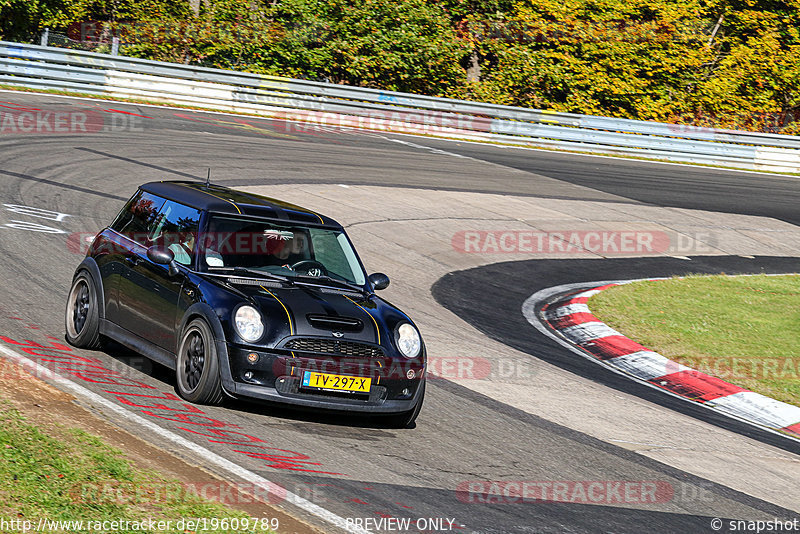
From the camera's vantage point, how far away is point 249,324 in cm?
686

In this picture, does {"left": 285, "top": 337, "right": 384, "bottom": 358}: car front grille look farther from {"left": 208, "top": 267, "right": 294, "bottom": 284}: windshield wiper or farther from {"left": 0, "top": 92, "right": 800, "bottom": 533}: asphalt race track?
{"left": 208, "top": 267, "right": 294, "bottom": 284}: windshield wiper

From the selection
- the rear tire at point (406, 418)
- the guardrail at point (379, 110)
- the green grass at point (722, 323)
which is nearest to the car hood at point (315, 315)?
the rear tire at point (406, 418)

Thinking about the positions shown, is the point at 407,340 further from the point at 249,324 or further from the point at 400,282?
the point at 400,282

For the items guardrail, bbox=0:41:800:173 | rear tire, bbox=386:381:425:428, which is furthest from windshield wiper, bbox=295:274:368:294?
guardrail, bbox=0:41:800:173

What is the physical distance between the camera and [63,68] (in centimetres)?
2462

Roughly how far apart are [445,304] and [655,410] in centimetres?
378

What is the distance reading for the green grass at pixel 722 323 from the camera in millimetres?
10948

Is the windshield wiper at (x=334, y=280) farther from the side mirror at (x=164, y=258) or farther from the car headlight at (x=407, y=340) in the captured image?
the side mirror at (x=164, y=258)

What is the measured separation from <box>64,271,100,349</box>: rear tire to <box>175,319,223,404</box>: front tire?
4.11 feet

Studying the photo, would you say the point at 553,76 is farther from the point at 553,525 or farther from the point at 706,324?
the point at 553,525

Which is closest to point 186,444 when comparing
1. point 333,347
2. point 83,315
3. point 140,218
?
point 333,347

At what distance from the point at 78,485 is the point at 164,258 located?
9.11 ft

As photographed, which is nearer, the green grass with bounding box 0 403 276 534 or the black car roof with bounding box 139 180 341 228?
the green grass with bounding box 0 403 276 534

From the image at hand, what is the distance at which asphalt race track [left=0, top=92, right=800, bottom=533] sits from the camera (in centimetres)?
603
